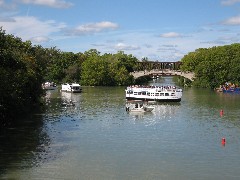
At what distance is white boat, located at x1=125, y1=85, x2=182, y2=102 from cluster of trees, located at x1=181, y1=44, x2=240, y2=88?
44.9 m

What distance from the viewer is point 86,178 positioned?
28594 mm

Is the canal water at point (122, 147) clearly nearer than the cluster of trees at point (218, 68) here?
Yes

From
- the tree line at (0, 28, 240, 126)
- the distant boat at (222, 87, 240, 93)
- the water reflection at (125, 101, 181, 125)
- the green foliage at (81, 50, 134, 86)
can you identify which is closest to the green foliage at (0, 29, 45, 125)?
the water reflection at (125, 101, 181, 125)

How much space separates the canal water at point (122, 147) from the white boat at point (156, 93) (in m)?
18.2

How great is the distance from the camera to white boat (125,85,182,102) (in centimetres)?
7906

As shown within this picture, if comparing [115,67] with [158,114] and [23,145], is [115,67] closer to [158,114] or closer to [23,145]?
[158,114]

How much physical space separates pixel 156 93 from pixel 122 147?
44.2 metres

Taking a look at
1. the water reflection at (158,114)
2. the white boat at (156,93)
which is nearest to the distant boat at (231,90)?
the white boat at (156,93)

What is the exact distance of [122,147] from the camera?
37594mm

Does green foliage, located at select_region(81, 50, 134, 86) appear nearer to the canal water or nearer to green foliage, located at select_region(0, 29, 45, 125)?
green foliage, located at select_region(0, 29, 45, 125)

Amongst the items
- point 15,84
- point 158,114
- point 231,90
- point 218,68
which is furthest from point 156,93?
point 218,68

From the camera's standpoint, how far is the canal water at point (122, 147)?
98.4 feet

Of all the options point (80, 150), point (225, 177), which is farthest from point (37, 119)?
point (225, 177)

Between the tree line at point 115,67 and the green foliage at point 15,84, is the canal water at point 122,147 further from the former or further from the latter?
the tree line at point 115,67
